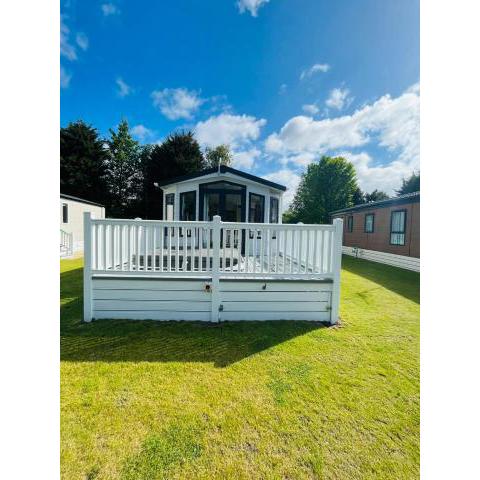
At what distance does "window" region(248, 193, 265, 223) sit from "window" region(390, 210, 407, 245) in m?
6.81

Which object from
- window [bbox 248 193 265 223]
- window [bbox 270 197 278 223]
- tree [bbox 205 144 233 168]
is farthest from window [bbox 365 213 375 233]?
tree [bbox 205 144 233 168]

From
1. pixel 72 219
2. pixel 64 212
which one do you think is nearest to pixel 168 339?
pixel 64 212

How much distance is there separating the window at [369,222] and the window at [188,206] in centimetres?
1025

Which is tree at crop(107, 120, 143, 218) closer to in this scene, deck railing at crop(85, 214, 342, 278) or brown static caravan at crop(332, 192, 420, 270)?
brown static caravan at crop(332, 192, 420, 270)

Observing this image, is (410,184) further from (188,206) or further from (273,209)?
(188,206)

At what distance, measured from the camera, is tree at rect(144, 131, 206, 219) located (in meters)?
21.7

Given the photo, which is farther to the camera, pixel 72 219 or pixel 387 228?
pixel 72 219

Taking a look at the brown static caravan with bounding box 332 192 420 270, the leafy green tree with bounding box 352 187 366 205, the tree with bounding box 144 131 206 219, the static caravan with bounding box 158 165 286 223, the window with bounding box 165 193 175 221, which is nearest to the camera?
the static caravan with bounding box 158 165 286 223

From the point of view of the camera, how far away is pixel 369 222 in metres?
13.0

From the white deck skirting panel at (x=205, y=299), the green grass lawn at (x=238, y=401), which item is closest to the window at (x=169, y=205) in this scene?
the white deck skirting panel at (x=205, y=299)

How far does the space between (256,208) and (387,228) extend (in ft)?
25.3

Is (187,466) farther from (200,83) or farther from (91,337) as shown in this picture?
(200,83)

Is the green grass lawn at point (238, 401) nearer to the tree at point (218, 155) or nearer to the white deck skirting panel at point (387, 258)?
the white deck skirting panel at point (387, 258)

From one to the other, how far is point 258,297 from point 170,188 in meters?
5.09
